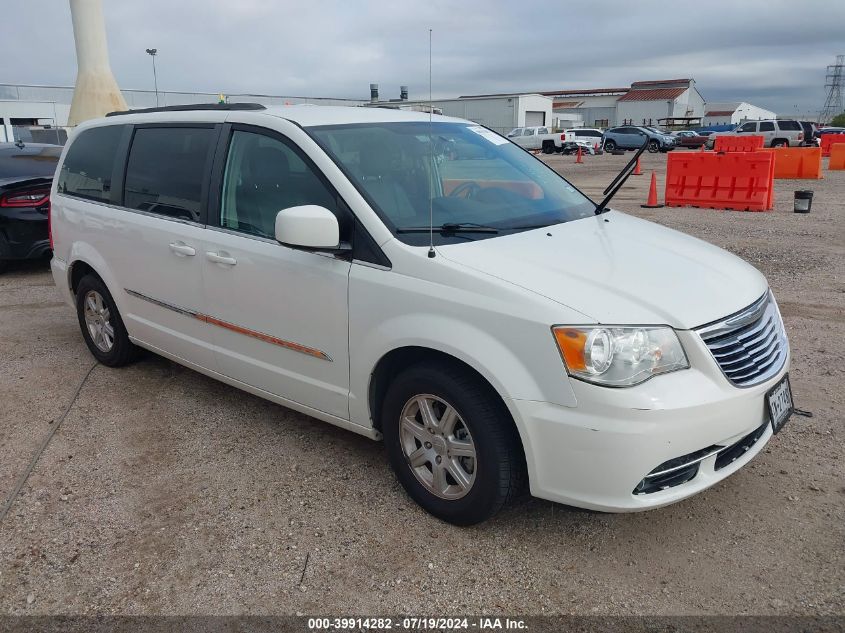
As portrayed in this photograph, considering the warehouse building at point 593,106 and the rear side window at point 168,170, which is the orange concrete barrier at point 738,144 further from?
the warehouse building at point 593,106

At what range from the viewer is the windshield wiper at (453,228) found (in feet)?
10.3

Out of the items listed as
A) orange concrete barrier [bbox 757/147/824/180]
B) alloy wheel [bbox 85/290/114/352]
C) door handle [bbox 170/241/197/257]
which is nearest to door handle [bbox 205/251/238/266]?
door handle [bbox 170/241/197/257]

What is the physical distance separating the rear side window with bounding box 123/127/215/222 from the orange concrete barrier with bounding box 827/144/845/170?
26742mm

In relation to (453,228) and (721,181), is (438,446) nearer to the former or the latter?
(453,228)

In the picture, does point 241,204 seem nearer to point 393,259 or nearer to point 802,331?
point 393,259

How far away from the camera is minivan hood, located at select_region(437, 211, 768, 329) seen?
2.65m

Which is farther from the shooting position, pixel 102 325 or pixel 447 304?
pixel 102 325

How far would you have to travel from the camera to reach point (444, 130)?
4.08 metres

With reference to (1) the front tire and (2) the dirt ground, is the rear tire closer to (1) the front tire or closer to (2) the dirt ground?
(2) the dirt ground

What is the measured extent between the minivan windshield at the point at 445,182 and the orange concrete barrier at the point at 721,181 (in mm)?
10118

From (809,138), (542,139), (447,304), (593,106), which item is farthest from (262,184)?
(593,106)

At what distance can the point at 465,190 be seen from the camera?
362 centimetres

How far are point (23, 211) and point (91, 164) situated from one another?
374cm

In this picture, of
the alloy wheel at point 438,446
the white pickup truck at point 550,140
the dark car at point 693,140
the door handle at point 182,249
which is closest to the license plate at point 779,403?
the alloy wheel at point 438,446
